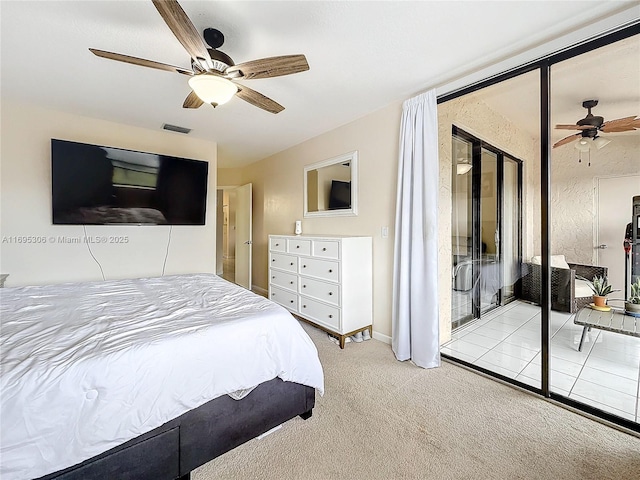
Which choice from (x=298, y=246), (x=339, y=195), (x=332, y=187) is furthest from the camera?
(x=332, y=187)

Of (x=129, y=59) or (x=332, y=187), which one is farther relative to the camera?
(x=332, y=187)

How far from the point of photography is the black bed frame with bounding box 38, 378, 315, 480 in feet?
3.74

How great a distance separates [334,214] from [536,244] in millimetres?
2089

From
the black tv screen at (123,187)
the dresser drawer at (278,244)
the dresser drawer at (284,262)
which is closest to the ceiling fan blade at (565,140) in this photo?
the dresser drawer at (284,262)

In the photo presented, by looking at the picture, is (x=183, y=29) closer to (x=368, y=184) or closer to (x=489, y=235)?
(x=368, y=184)

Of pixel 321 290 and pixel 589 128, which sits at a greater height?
pixel 589 128

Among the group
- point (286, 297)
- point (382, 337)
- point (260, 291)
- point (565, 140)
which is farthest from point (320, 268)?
point (260, 291)

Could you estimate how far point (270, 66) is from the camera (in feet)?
5.35

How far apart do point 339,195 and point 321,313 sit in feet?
4.80

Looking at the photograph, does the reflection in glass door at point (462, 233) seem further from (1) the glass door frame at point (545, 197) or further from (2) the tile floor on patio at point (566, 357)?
(1) the glass door frame at point (545, 197)

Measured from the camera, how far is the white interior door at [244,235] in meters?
5.14

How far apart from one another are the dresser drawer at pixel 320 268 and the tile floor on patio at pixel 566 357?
1.33 m

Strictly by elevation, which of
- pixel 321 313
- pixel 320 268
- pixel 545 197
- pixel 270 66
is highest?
pixel 270 66

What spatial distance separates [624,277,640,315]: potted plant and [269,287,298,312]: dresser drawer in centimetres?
286
